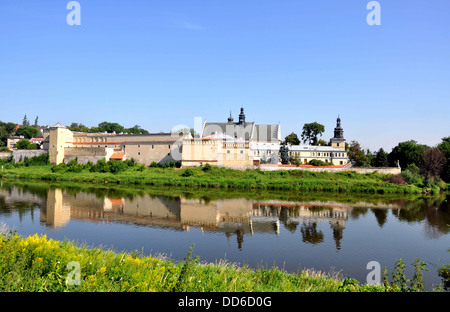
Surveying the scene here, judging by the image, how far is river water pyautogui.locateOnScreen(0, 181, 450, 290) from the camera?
10289 millimetres

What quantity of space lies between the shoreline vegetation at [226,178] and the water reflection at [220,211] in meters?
4.29

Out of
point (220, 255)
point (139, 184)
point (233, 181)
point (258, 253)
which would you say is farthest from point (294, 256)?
point (139, 184)

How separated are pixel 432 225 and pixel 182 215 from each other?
493 inches

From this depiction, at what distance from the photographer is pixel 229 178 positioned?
29078mm

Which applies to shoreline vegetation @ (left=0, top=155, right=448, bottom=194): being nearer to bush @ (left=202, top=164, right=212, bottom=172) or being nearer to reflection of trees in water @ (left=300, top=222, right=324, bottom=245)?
bush @ (left=202, top=164, right=212, bottom=172)

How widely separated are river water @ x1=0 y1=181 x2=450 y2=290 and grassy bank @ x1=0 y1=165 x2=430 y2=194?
302 cm

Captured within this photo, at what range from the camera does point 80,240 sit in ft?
36.8

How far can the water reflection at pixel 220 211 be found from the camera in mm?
14219

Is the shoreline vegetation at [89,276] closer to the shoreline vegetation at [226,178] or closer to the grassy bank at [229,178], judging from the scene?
the grassy bank at [229,178]

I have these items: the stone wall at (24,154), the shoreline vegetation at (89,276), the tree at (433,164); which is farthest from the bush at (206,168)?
the shoreline vegetation at (89,276)

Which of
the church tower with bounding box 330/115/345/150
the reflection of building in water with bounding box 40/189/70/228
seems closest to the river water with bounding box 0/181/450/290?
the reflection of building in water with bounding box 40/189/70/228

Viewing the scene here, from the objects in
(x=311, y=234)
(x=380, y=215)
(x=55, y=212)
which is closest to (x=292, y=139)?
(x=380, y=215)

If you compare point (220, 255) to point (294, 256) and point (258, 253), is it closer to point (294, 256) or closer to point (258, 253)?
point (258, 253)

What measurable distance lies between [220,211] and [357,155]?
32.4m
